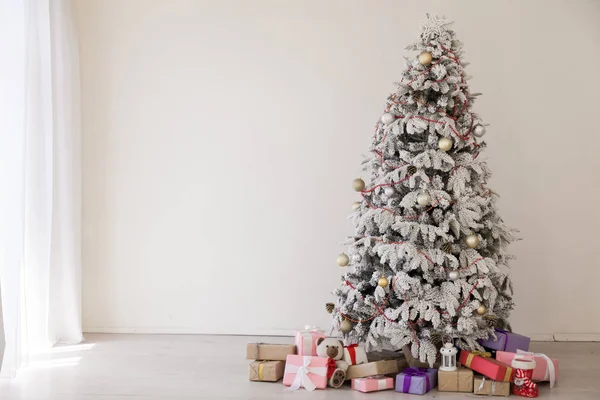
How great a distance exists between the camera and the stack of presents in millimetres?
2477

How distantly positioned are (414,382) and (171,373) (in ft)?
3.42

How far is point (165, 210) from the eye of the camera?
365 cm

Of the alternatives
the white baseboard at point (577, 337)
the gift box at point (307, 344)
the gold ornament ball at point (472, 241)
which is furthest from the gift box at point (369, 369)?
the white baseboard at point (577, 337)

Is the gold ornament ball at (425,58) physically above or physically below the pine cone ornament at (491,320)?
above

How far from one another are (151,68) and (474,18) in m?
1.86

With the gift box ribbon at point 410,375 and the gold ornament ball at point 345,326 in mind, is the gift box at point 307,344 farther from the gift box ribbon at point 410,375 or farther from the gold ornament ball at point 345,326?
the gift box ribbon at point 410,375

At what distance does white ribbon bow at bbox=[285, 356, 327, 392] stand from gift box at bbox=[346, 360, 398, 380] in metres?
0.13

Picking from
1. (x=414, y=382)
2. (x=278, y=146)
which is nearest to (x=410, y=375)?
(x=414, y=382)

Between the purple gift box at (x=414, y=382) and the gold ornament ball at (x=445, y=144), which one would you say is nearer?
the purple gift box at (x=414, y=382)

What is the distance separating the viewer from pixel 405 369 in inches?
103

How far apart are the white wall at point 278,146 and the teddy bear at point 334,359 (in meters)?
0.89

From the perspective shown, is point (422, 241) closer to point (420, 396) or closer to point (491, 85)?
point (420, 396)

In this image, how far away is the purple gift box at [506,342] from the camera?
2.72 metres

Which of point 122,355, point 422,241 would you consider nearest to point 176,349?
point 122,355
